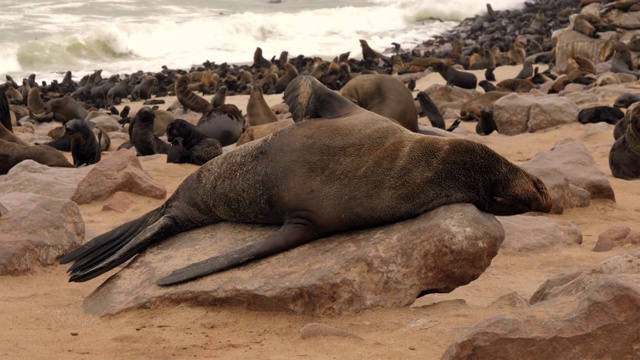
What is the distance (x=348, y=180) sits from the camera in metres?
4.25

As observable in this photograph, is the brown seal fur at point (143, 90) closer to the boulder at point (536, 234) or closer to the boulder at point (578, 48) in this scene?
the boulder at point (578, 48)

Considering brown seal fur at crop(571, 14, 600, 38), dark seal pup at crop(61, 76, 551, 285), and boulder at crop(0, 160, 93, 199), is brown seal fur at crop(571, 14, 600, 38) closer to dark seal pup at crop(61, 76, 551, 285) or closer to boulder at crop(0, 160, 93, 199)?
boulder at crop(0, 160, 93, 199)

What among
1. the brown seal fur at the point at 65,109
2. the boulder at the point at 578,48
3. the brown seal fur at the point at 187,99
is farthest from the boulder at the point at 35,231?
the boulder at the point at 578,48

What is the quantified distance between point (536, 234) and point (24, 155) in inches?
249

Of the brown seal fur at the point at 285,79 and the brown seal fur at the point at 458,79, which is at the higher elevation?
the brown seal fur at the point at 458,79

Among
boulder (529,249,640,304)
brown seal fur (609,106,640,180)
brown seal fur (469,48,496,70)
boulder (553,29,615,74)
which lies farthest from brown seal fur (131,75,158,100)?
boulder (529,249,640,304)

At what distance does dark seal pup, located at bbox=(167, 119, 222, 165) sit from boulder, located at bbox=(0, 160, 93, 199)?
202cm

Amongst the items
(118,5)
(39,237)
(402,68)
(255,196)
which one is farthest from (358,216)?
(118,5)

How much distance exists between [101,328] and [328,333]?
1.08m

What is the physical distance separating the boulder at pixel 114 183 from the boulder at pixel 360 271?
316cm

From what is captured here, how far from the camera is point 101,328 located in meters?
3.96

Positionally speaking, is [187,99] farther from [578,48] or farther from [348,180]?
[348,180]

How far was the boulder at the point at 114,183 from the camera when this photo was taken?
7316 mm

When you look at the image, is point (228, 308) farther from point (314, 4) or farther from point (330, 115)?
point (314, 4)
